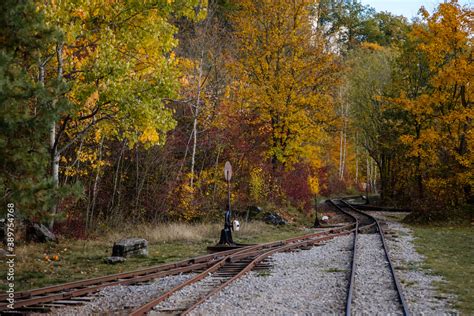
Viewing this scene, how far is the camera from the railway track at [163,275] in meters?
8.40

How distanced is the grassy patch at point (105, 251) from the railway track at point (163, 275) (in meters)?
1.04

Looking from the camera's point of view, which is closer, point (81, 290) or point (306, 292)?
point (81, 290)

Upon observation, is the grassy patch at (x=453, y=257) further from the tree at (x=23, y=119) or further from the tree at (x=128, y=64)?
the tree at (x=128, y=64)

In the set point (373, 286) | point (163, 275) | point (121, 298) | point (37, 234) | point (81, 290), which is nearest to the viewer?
point (121, 298)

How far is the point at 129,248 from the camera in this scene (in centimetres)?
1430

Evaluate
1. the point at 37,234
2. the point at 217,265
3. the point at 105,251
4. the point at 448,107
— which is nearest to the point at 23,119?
the point at 217,265

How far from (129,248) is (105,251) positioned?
4.45ft

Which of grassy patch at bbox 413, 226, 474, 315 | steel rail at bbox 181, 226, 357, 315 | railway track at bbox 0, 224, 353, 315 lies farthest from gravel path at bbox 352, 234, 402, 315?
railway track at bbox 0, 224, 353, 315

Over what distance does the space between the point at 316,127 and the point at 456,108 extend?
8027 mm

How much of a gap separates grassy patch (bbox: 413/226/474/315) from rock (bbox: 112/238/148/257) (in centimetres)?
752

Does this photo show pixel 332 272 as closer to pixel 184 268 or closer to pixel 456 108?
pixel 184 268

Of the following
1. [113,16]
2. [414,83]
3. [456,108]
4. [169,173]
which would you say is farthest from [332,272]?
[414,83]

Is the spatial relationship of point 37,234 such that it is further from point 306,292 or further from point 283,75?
point 283,75

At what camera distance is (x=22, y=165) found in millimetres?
7109
